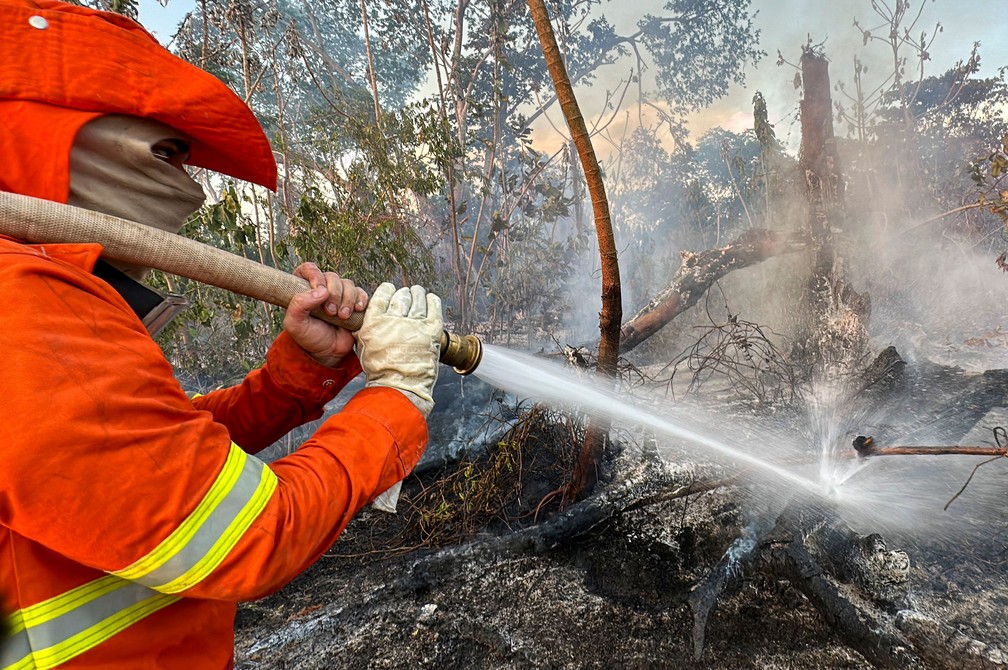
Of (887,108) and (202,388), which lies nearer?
(202,388)

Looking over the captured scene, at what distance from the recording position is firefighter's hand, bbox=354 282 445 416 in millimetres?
1286

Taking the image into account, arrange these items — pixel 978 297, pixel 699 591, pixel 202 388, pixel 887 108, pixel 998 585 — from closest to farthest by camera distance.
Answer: pixel 699 591 < pixel 998 585 < pixel 202 388 < pixel 978 297 < pixel 887 108

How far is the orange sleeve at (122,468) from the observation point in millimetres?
654

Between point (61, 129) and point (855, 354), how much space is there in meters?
7.42

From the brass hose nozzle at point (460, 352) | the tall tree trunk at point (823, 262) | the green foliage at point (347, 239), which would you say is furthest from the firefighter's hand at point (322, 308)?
the tall tree trunk at point (823, 262)

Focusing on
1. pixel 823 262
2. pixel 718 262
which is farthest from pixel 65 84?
pixel 823 262

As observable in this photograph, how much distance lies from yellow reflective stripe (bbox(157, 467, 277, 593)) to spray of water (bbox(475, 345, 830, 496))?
1316 mm

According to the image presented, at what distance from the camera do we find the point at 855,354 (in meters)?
5.85

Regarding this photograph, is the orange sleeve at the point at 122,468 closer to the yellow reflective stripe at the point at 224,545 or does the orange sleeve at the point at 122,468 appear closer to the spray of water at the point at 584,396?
the yellow reflective stripe at the point at 224,545

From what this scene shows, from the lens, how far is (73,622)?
0.79 metres

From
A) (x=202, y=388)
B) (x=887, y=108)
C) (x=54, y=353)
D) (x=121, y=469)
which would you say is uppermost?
(x=887, y=108)

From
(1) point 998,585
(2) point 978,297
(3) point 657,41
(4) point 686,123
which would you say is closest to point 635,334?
(1) point 998,585

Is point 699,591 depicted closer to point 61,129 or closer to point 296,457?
point 296,457

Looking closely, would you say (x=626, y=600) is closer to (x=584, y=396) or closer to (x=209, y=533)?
(x=584, y=396)
